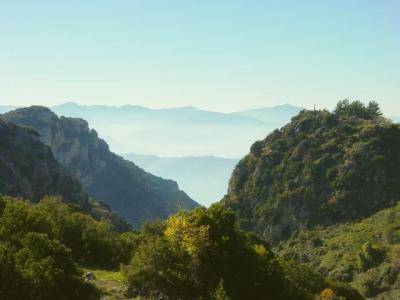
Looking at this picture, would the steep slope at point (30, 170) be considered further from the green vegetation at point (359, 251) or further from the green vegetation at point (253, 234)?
the green vegetation at point (359, 251)

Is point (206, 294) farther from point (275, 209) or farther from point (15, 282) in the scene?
point (275, 209)

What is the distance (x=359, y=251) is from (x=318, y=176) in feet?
127

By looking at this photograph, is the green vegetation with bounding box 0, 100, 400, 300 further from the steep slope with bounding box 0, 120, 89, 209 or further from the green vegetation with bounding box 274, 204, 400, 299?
the steep slope with bounding box 0, 120, 89, 209

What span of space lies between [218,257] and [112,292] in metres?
8.86

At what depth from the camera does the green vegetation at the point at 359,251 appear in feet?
306

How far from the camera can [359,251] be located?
104 m

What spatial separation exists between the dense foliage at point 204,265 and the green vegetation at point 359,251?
176ft

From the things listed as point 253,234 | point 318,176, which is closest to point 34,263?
point 253,234

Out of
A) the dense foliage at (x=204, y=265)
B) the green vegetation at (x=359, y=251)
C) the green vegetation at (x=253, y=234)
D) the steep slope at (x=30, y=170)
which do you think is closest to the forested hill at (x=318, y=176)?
the green vegetation at (x=253, y=234)

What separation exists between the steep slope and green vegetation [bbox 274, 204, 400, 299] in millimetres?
63902

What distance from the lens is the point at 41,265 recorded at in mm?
28922

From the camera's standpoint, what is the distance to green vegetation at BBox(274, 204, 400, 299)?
9325 cm

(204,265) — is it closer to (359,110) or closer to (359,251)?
(359,251)

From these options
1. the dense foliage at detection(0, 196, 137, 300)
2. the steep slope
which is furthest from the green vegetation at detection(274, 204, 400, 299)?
the dense foliage at detection(0, 196, 137, 300)
